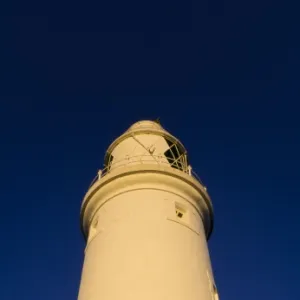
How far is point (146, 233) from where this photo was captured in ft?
35.3

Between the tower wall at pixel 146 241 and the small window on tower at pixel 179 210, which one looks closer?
the tower wall at pixel 146 241

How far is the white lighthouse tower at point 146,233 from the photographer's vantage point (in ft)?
32.2

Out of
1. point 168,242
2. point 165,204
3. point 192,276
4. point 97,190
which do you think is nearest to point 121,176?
point 97,190

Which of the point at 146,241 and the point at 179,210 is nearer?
the point at 146,241

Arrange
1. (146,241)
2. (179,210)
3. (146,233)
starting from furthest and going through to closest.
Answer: (179,210)
(146,233)
(146,241)

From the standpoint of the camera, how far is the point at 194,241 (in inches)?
447

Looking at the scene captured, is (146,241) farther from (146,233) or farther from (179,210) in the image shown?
(179,210)

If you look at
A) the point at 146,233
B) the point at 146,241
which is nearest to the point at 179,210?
the point at 146,233

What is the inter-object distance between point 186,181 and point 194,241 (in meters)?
2.02

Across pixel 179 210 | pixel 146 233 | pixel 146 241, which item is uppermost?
pixel 179 210

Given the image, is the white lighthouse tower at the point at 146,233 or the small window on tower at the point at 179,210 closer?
the white lighthouse tower at the point at 146,233

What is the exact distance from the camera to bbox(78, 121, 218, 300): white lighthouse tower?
9820mm

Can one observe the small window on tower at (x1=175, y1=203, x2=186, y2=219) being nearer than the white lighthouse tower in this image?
No

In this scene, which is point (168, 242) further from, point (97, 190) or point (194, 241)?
point (97, 190)
